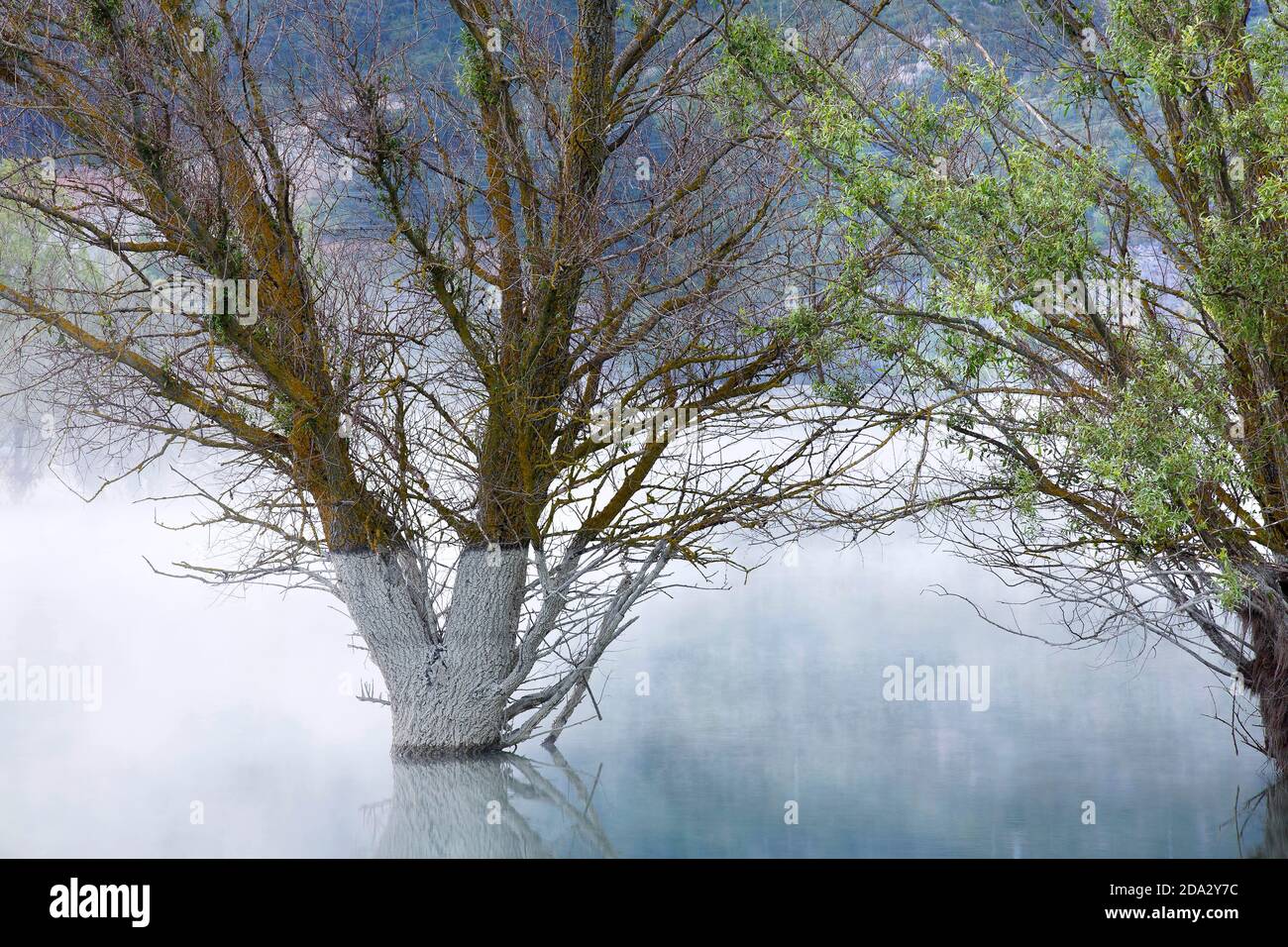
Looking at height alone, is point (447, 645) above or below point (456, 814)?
above

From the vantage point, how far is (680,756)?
11250 mm

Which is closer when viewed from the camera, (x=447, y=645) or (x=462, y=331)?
(x=462, y=331)

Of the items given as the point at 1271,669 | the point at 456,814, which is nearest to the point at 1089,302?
the point at 1271,669

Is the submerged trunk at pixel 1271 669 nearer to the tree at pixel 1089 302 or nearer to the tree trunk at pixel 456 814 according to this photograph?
the tree at pixel 1089 302

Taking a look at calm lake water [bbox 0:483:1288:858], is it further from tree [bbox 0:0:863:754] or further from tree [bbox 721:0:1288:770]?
tree [bbox 721:0:1288:770]

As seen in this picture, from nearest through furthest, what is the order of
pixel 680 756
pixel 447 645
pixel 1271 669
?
pixel 1271 669, pixel 447 645, pixel 680 756

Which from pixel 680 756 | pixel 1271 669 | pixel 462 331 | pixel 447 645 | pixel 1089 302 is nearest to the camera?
pixel 1089 302

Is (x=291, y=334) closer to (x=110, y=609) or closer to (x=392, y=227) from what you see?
(x=392, y=227)

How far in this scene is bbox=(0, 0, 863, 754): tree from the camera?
8898mm

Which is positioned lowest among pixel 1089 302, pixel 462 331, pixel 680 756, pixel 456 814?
pixel 456 814

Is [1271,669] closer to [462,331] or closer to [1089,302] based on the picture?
[1089,302]

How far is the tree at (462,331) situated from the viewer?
8898 mm

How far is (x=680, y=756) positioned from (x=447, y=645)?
2.48 m

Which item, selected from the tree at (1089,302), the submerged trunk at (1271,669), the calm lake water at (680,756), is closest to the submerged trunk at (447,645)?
the calm lake water at (680,756)
